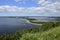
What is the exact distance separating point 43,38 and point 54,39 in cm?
82

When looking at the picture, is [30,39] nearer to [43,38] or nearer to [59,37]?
[43,38]

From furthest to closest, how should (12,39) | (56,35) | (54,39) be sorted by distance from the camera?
(12,39) → (56,35) → (54,39)

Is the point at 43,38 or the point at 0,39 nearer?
the point at 43,38

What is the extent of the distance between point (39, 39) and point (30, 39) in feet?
3.49

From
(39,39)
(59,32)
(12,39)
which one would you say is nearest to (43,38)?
(39,39)

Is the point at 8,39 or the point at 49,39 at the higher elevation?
the point at 49,39

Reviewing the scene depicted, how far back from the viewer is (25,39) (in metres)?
12.2

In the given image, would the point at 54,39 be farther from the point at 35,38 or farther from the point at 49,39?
the point at 35,38

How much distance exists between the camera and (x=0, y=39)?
2245cm

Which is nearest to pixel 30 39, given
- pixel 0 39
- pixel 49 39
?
pixel 49 39

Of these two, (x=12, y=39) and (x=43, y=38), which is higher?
(x=43, y=38)

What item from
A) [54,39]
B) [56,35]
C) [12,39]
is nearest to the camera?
[54,39]

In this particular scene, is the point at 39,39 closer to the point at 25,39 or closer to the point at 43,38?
the point at 43,38

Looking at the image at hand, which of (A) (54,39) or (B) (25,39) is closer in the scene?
(A) (54,39)
